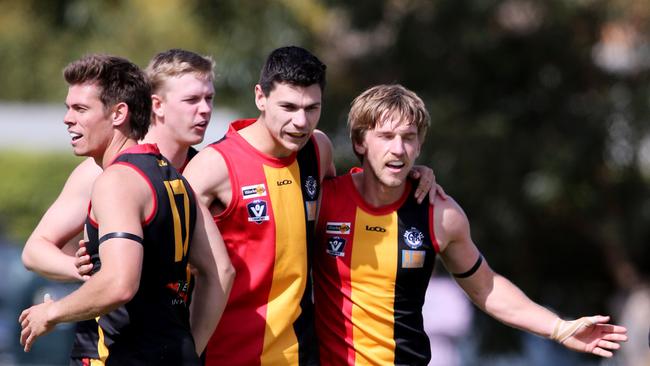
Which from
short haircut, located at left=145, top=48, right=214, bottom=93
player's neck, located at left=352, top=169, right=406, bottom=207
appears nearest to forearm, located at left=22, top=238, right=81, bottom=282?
short haircut, located at left=145, top=48, right=214, bottom=93

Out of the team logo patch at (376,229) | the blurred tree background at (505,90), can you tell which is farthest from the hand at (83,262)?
the blurred tree background at (505,90)

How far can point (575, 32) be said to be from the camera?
13711mm

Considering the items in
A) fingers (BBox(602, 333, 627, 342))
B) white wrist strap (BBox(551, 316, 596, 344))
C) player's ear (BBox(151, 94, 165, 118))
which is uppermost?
player's ear (BBox(151, 94, 165, 118))

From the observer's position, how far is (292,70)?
5.43 metres

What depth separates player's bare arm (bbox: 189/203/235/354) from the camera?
5023 mm

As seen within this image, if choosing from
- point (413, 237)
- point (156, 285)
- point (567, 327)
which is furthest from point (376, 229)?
point (156, 285)

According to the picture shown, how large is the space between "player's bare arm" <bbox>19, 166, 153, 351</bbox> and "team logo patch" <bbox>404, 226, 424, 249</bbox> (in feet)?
5.09

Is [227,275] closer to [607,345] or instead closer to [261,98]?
[261,98]

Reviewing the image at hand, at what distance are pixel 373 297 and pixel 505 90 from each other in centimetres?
856

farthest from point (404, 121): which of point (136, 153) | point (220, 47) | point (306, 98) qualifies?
point (220, 47)

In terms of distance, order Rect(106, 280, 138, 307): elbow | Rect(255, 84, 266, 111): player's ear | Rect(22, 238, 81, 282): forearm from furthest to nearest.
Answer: Rect(255, 84, 266, 111): player's ear < Rect(22, 238, 81, 282): forearm < Rect(106, 280, 138, 307): elbow

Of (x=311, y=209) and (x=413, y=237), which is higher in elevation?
(x=311, y=209)

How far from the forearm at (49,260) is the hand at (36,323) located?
471mm

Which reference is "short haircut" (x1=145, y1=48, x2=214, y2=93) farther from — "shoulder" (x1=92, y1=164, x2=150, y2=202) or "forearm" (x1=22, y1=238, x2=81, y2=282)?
"shoulder" (x1=92, y1=164, x2=150, y2=202)
